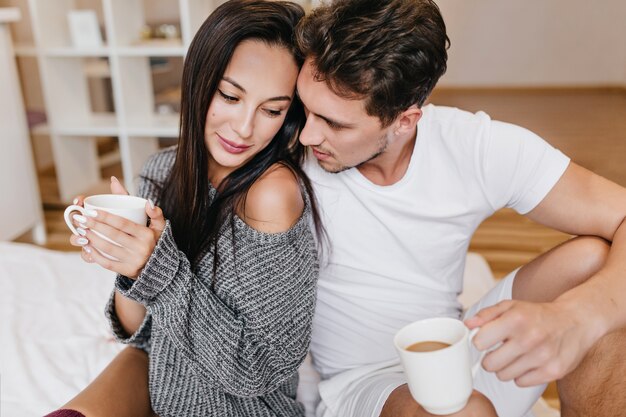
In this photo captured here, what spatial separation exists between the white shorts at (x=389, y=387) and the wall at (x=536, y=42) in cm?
614

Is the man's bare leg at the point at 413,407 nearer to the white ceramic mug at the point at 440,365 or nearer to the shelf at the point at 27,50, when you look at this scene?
the white ceramic mug at the point at 440,365

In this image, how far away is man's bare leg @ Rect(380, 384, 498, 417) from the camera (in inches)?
35.0

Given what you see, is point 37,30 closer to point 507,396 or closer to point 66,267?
point 66,267

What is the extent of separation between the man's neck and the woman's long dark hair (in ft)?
0.45

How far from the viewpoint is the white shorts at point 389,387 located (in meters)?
1.19

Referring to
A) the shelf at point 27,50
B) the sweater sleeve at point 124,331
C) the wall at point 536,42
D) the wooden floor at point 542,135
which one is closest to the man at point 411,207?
the sweater sleeve at point 124,331

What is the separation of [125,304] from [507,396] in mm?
737

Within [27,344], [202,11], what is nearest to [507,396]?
[27,344]

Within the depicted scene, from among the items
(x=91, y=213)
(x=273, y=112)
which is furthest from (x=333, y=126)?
(x=91, y=213)

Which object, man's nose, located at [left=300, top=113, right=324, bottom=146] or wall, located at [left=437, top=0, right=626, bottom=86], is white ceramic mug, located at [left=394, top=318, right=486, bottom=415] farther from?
wall, located at [left=437, top=0, right=626, bottom=86]

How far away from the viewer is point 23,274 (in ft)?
6.20

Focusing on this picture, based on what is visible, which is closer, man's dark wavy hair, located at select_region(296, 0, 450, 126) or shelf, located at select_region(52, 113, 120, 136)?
man's dark wavy hair, located at select_region(296, 0, 450, 126)

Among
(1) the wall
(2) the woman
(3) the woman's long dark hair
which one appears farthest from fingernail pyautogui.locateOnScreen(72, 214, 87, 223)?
(1) the wall

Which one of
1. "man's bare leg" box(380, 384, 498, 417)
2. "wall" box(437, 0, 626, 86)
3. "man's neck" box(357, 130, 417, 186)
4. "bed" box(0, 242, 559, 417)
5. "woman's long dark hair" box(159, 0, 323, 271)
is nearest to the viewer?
"man's bare leg" box(380, 384, 498, 417)
